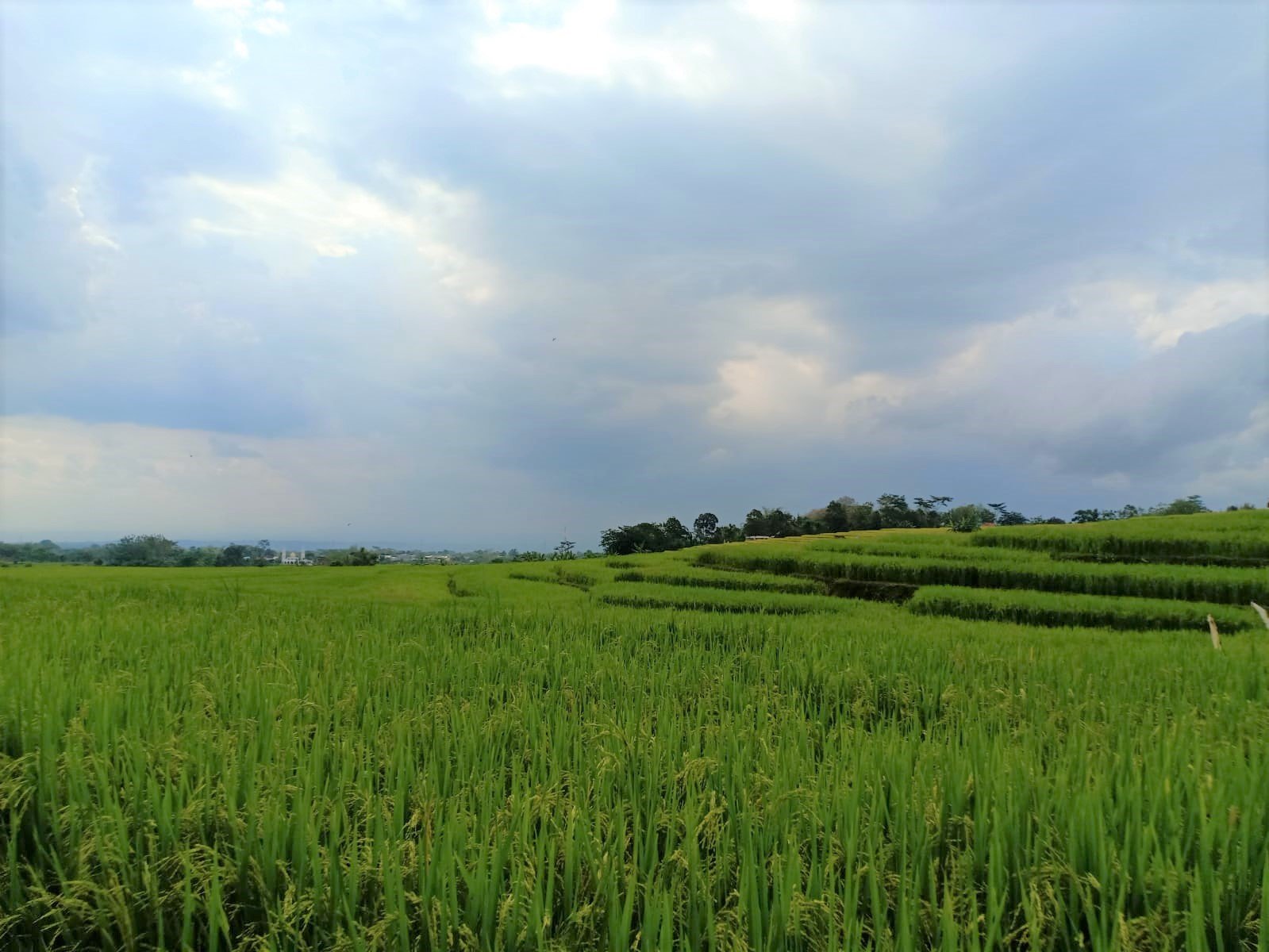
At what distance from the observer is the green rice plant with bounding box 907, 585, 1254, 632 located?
1256 cm

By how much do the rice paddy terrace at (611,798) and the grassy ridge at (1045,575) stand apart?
11.4 m

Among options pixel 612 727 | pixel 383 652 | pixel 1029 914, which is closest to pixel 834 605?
pixel 383 652

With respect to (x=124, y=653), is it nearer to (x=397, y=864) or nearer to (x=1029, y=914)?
(x=397, y=864)

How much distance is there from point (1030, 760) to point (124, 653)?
707 cm

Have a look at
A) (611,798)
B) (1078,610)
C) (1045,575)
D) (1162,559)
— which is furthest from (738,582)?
(611,798)

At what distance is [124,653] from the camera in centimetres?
557

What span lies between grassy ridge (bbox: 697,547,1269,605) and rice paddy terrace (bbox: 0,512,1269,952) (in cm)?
1135

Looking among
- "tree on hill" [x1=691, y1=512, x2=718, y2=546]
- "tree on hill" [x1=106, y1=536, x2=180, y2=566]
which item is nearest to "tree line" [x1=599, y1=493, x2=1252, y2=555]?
"tree on hill" [x1=691, y1=512, x2=718, y2=546]

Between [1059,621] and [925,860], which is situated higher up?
[925,860]

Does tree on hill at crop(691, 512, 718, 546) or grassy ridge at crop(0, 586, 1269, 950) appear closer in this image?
grassy ridge at crop(0, 586, 1269, 950)

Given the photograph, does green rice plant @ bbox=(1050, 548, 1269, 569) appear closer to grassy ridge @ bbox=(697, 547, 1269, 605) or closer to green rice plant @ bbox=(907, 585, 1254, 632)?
grassy ridge @ bbox=(697, 547, 1269, 605)

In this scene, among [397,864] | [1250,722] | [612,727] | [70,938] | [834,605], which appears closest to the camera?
[397,864]

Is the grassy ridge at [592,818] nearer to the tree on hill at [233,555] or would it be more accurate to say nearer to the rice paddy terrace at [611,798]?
the rice paddy terrace at [611,798]

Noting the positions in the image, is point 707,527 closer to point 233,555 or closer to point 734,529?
point 734,529
